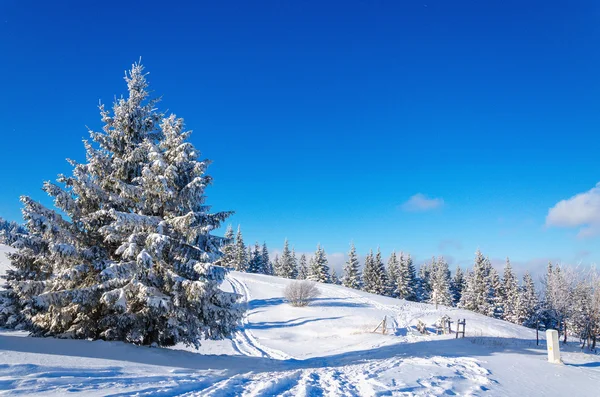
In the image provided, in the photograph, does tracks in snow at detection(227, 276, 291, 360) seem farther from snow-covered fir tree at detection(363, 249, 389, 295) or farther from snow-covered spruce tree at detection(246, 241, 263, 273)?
snow-covered spruce tree at detection(246, 241, 263, 273)

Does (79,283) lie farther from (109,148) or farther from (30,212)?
(109,148)

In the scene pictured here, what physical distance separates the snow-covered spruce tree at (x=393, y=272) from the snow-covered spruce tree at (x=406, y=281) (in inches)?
33.8

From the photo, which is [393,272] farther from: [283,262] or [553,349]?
[553,349]

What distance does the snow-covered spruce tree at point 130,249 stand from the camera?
30.1 feet

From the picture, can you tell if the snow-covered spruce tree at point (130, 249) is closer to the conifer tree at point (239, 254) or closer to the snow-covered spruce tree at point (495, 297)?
the snow-covered spruce tree at point (495, 297)

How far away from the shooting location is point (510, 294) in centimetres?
5003

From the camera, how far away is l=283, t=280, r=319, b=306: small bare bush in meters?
36.7

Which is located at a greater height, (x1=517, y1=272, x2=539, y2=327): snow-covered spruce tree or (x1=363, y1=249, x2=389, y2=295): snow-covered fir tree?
(x1=363, y1=249, x2=389, y2=295): snow-covered fir tree

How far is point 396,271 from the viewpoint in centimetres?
6012

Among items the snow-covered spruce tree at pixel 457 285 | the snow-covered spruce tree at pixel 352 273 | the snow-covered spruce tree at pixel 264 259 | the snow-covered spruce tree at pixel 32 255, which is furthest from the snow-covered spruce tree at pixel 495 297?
the snow-covered spruce tree at pixel 32 255

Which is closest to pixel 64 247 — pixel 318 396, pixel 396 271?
pixel 318 396

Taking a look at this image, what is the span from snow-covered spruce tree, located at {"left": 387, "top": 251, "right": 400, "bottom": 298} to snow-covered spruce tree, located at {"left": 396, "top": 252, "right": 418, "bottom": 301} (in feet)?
2.82

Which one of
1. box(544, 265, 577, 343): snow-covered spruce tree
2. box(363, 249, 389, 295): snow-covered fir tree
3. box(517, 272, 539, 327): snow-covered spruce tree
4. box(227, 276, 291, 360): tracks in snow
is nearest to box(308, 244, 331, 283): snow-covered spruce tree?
box(363, 249, 389, 295): snow-covered fir tree

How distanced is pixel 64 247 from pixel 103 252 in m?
1.18
